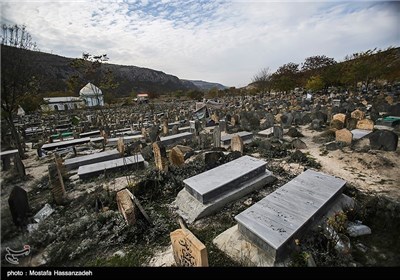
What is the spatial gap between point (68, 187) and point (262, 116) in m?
12.7

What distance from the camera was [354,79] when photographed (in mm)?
26750

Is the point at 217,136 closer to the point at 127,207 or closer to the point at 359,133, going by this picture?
the point at 127,207

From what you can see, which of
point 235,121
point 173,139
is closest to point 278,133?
point 235,121

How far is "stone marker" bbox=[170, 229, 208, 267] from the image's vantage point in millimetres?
2246

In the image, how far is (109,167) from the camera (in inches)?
247

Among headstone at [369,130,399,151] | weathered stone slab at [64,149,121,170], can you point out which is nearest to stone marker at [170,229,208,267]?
weathered stone slab at [64,149,121,170]

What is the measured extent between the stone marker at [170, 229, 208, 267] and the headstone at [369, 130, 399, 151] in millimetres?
7876

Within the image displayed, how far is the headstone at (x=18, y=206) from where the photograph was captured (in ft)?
11.6

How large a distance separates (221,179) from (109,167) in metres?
3.91

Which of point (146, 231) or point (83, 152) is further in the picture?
point (83, 152)

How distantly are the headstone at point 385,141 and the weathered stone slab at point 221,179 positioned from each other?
5044 millimetres

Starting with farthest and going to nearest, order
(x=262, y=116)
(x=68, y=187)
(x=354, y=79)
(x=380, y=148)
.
→ 1. (x=354, y=79)
2. (x=262, y=116)
3. (x=380, y=148)
4. (x=68, y=187)

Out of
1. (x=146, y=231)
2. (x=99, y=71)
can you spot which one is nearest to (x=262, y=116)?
(x=146, y=231)
